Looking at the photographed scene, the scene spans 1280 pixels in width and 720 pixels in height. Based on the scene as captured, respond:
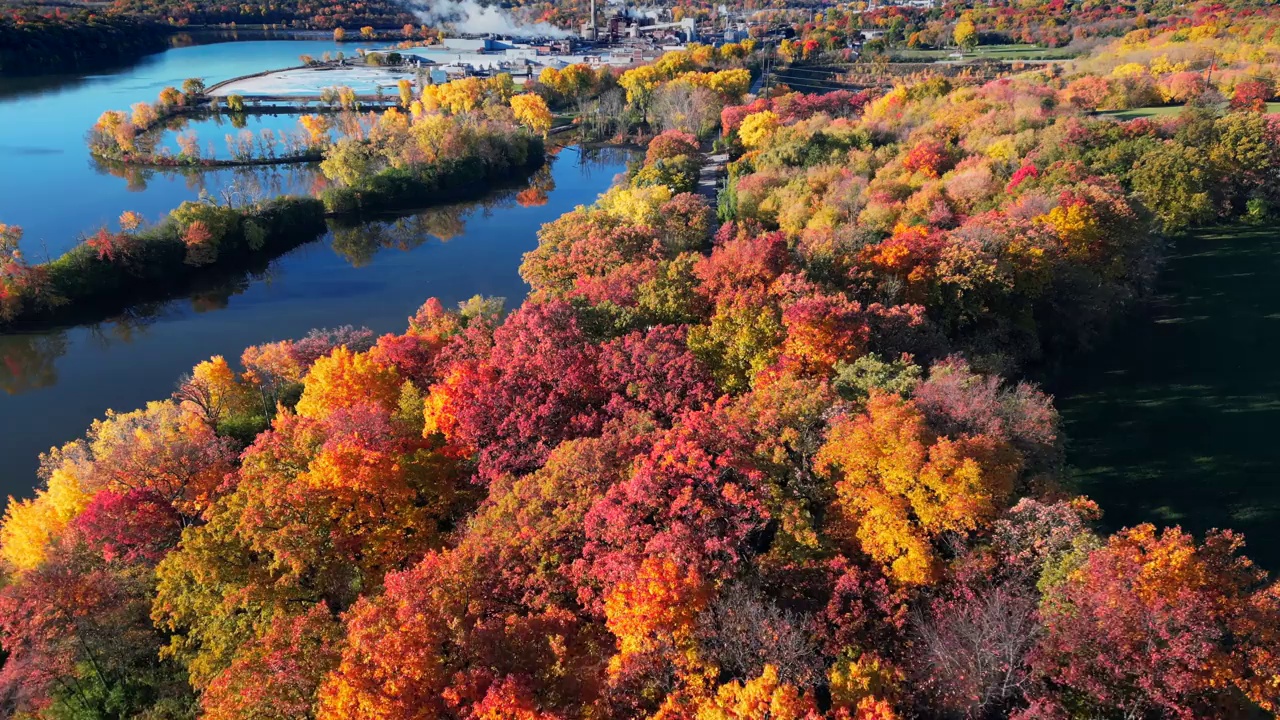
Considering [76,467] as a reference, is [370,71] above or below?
above

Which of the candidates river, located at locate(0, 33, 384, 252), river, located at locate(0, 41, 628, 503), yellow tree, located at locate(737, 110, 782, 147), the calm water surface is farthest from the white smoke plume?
the calm water surface

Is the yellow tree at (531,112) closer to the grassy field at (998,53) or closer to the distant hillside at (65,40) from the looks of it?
the grassy field at (998,53)

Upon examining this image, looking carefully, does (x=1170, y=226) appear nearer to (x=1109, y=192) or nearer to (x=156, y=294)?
(x=1109, y=192)

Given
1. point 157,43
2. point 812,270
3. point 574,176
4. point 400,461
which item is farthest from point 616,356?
point 157,43

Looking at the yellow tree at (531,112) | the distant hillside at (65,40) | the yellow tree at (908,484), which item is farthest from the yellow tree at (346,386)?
the distant hillside at (65,40)

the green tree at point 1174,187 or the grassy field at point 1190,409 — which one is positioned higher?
the green tree at point 1174,187

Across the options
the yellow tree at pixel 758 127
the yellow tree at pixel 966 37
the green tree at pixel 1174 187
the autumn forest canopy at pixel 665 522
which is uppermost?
the yellow tree at pixel 966 37

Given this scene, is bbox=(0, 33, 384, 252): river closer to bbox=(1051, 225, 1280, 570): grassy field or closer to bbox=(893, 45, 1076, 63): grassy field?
bbox=(1051, 225, 1280, 570): grassy field
